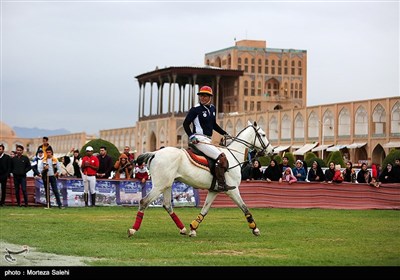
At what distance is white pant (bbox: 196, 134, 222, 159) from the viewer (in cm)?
1384

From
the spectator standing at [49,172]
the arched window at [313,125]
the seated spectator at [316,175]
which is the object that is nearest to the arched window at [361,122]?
the arched window at [313,125]

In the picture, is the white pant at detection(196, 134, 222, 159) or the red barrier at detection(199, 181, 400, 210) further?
the red barrier at detection(199, 181, 400, 210)

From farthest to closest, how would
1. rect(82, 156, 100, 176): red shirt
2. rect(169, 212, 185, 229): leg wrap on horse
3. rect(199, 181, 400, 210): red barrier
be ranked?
rect(199, 181, 400, 210): red barrier
rect(82, 156, 100, 176): red shirt
rect(169, 212, 185, 229): leg wrap on horse

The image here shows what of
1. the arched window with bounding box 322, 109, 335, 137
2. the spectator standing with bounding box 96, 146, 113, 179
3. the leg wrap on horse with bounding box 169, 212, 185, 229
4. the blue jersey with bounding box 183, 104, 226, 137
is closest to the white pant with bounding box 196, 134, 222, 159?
the blue jersey with bounding box 183, 104, 226, 137

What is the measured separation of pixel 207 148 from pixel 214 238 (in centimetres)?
151

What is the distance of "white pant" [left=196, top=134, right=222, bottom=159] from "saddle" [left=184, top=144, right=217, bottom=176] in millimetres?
60

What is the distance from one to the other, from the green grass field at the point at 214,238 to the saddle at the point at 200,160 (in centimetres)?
110

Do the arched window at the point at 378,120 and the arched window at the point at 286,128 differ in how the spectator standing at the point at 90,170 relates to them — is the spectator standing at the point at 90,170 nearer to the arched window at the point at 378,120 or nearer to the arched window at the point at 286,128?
the arched window at the point at 378,120

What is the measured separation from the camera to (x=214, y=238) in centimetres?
1322

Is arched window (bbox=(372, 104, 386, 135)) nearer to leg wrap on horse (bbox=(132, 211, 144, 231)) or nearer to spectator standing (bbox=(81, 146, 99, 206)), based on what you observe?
spectator standing (bbox=(81, 146, 99, 206))

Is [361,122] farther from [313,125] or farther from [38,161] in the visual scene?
[38,161]

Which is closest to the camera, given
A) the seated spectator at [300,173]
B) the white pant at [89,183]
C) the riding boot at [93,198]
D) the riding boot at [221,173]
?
the riding boot at [221,173]

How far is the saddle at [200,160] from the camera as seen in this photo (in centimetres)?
1374

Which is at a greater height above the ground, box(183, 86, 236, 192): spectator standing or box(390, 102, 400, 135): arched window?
box(390, 102, 400, 135): arched window
